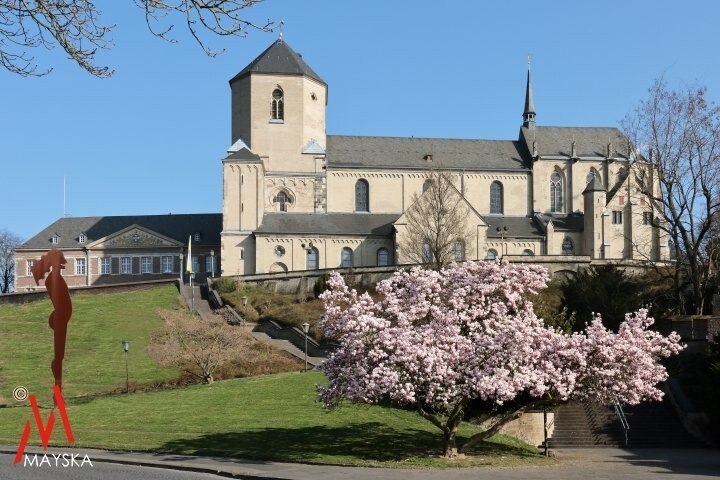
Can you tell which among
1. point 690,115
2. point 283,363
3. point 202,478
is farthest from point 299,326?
point 202,478

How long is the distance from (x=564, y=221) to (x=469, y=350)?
61.1 metres

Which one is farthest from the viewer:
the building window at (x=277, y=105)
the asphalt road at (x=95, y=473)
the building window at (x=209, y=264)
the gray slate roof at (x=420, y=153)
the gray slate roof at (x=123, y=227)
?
the gray slate roof at (x=123, y=227)

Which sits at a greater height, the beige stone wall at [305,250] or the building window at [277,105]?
the building window at [277,105]

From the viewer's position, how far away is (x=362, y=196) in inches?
3327

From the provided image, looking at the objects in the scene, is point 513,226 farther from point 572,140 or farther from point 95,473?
point 95,473

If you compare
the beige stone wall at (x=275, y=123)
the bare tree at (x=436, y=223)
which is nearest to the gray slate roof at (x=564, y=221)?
the bare tree at (x=436, y=223)

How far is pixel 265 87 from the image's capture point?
268ft

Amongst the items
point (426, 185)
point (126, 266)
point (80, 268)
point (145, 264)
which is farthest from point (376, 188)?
point (80, 268)

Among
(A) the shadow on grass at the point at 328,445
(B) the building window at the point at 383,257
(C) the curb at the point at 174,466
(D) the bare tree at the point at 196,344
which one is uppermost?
(B) the building window at the point at 383,257

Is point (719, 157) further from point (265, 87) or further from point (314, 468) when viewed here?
point (265, 87)

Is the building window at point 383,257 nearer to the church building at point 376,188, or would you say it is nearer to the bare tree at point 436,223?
the church building at point 376,188

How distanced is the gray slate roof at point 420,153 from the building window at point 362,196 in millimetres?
1634

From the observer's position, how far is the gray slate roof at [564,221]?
82.6m

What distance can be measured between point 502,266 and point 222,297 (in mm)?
43033
